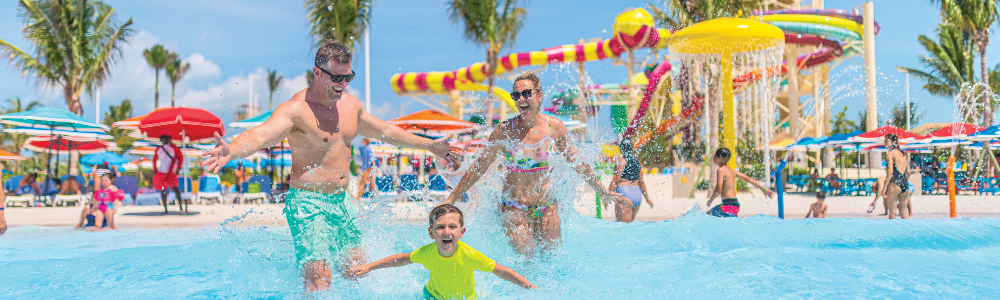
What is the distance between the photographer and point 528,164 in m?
3.81

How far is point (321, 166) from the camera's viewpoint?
309cm

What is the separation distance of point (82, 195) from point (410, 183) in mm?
7854

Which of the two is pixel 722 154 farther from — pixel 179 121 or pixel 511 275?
pixel 179 121

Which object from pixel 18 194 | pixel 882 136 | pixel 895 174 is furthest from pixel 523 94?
pixel 18 194

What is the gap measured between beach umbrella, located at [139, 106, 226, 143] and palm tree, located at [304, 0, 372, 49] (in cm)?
370

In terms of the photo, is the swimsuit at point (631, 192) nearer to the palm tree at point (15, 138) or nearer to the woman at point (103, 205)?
the woman at point (103, 205)

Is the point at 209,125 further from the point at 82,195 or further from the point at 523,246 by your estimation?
the point at 523,246

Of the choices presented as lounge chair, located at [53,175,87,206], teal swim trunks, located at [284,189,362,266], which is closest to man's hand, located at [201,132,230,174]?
teal swim trunks, located at [284,189,362,266]

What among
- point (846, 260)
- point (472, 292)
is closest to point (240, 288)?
point (472, 292)

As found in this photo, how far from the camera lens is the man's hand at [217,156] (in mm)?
2414

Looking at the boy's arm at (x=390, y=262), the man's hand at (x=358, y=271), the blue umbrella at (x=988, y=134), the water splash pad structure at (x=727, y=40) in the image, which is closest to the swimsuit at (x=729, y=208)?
the boy's arm at (x=390, y=262)

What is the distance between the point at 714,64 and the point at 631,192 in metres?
9.29

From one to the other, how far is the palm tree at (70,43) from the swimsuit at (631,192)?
65.2ft

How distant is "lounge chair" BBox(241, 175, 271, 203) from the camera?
545 inches
